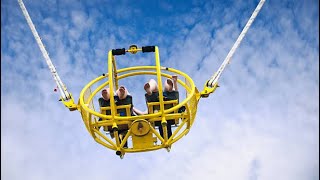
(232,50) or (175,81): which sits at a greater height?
(232,50)

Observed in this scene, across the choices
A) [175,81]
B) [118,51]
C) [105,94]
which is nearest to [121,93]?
[105,94]

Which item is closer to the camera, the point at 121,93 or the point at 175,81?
the point at 121,93

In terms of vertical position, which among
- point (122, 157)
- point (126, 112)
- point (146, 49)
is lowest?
point (122, 157)

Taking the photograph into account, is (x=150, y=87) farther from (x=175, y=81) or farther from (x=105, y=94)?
(x=105, y=94)

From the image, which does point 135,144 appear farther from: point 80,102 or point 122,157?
point 80,102

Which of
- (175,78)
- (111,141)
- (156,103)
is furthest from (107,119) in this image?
(175,78)

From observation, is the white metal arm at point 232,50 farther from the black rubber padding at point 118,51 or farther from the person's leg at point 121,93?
the black rubber padding at point 118,51

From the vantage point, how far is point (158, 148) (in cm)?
1441

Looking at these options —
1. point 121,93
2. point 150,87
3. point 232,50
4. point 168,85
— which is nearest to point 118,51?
point 121,93

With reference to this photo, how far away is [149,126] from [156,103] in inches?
38.9

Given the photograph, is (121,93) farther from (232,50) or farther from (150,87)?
(232,50)

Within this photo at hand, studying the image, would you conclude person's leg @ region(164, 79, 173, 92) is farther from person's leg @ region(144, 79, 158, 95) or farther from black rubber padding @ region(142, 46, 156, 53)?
black rubber padding @ region(142, 46, 156, 53)

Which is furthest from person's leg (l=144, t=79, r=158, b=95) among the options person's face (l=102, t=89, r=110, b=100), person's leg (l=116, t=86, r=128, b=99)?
person's face (l=102, t=89, r=110, b=100)

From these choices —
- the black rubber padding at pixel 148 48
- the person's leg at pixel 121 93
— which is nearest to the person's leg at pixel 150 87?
the person's leg at pixel 121 93
